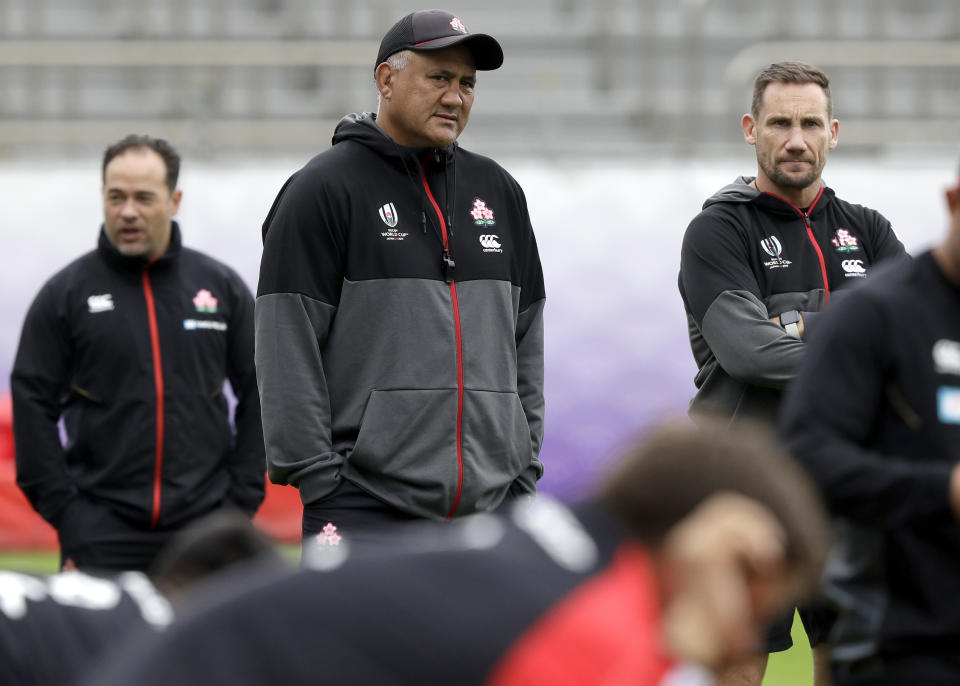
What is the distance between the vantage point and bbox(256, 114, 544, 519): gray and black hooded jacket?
4.02m

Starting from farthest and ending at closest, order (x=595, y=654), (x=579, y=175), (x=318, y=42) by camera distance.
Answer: (x=318, y=42) < (x=579, y=175) < (x=595, y=654)

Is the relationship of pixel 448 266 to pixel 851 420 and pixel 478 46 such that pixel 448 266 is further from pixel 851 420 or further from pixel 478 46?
pixel 851 420

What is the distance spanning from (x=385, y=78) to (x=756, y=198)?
1.21 meters

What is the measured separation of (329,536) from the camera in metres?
4.01

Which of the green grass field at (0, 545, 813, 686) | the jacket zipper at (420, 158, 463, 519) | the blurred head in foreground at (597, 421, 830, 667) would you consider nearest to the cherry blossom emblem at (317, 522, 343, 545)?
the jacket zipper at (420, 158, 463, 519)

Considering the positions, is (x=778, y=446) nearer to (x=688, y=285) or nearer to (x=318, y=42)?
(x=688, y=285)

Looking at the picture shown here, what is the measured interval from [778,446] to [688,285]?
1642mm

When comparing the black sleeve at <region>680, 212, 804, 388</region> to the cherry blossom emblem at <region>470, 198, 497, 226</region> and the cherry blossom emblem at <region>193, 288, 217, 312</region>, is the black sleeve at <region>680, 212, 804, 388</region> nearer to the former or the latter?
the cherry blossom emblem at <region>470, 198, 497, 226</region>

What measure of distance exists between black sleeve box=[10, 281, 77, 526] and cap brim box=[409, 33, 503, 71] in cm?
194

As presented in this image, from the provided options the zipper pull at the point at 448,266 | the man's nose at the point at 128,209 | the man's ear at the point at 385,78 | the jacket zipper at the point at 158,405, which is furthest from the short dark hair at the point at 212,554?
the man's nose at the point at 128,209

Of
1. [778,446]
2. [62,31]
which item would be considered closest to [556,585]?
[778,446]

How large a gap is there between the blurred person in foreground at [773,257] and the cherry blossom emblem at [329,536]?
1187mm

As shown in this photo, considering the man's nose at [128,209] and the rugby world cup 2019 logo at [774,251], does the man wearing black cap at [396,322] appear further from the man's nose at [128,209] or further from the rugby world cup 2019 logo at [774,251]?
the man's nose at [128,209]

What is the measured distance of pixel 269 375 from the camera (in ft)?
13.2
